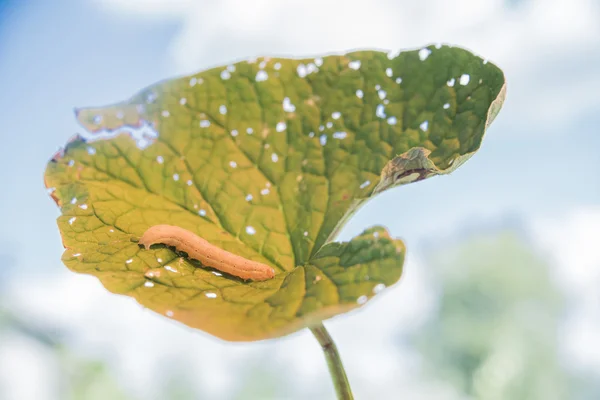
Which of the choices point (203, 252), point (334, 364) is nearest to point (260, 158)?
point (203, 252)

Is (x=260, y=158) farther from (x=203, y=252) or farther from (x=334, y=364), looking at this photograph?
(x=334, y=364)

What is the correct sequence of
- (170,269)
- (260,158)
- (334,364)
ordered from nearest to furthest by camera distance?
(334,364)
(170,269)
(260,158)

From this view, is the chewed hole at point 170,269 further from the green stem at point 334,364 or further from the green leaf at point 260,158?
the green stem at point 334,364

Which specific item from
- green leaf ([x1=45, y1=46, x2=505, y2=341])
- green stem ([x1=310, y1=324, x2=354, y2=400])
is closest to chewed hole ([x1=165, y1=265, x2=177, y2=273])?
green leaf ([x1=45, y1=46, x2=505, y2=341])

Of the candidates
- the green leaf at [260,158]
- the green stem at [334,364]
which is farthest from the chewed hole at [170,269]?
the green stem at [334,364]

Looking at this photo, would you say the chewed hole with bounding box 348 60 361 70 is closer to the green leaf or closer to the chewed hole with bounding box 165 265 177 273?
the green leaf

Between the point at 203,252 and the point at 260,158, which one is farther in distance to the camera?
the point at 260,158
